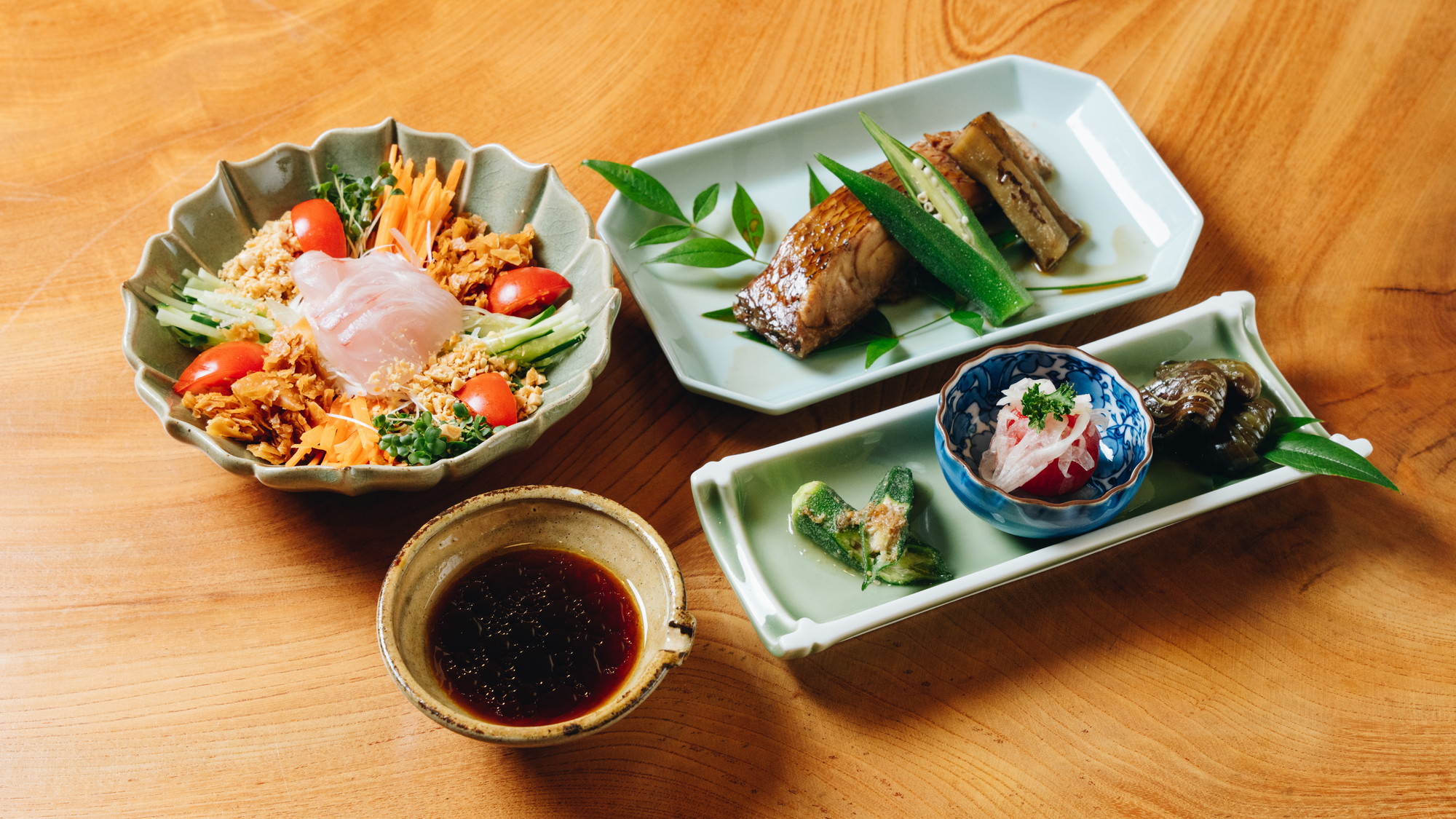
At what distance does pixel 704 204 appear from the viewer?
211cm

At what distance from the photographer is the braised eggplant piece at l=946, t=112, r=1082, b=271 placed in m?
2.04

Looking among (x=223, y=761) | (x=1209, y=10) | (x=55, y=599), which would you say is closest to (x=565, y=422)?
(x=223, y=761)

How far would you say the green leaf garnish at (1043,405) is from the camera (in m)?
1.47

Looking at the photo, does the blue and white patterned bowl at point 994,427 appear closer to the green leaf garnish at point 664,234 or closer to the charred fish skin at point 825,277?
the charred fish skin at point 825,277

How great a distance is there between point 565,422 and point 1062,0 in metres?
1.86

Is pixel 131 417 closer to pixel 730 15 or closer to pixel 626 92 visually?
pixel 626 92

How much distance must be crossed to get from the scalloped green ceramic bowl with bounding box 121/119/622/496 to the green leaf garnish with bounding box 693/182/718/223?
35 centimetres

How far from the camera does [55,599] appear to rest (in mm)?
1574

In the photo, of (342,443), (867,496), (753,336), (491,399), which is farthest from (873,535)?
(342,443)

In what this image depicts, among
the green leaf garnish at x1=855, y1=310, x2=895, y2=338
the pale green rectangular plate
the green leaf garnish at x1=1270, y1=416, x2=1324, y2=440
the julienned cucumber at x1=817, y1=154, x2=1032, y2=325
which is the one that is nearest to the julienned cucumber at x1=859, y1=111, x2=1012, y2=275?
the julienned cucumber at x1=817, y1=154, x2=1032, y2=325

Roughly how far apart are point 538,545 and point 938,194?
3.80ft

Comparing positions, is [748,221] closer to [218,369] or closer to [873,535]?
[873,535]

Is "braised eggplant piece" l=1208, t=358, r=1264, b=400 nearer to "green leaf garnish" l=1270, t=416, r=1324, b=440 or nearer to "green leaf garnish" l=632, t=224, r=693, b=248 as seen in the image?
"green leaf garnish" l=1270, t=416, r=1324, b=440

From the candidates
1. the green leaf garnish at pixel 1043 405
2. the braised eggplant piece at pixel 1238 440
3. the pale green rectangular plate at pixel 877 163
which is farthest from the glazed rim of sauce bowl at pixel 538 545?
the braised eggplant piece at pixel 1238 440
